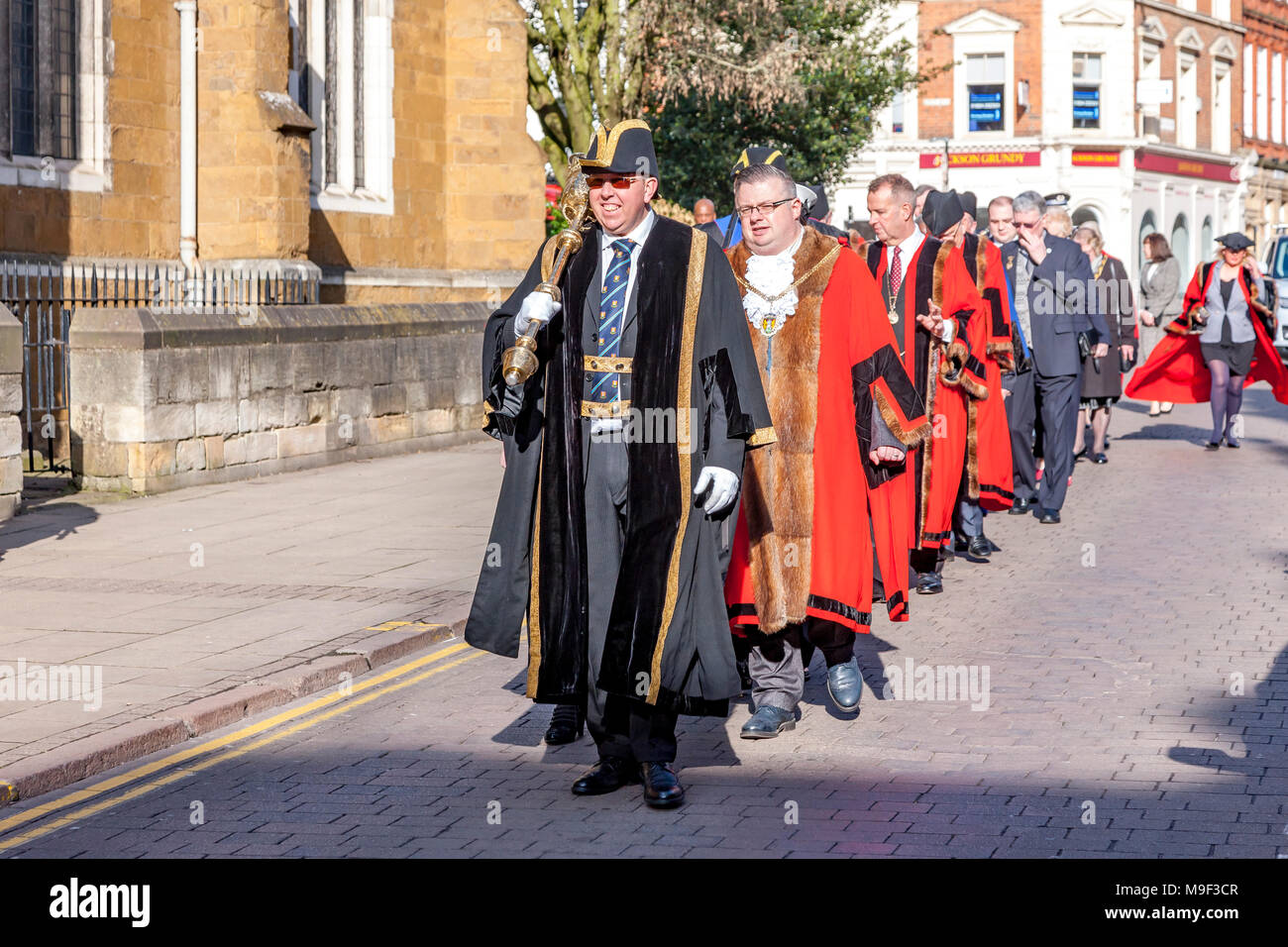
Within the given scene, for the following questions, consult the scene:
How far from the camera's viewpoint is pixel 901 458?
280 inches

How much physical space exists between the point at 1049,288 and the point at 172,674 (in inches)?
302

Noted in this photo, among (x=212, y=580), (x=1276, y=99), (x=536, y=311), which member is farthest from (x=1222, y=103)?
(x=536, y=311)

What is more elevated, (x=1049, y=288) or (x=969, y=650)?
(x=1049, y=288)

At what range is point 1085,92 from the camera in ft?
169

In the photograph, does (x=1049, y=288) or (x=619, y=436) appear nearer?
(x=619, y=436)

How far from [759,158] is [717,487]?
2.08m

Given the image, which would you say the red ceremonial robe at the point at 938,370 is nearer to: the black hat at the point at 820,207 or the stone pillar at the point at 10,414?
the black hat at the point at 820,207

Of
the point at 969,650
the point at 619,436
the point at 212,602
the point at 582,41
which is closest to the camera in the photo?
the point at 619,436

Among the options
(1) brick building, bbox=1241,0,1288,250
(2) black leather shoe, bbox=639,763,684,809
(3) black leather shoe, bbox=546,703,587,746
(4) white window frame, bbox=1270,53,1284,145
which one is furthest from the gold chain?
(4) white window frame, bbox=1270,53,1284,145

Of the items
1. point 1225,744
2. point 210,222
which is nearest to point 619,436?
point 1225,744

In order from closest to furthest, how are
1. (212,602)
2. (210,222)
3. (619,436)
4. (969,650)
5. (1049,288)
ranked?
(619,436) → (969,650) → (212,602) → (1049,288) → (210,222)

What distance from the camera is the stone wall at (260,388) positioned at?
1296 cm
